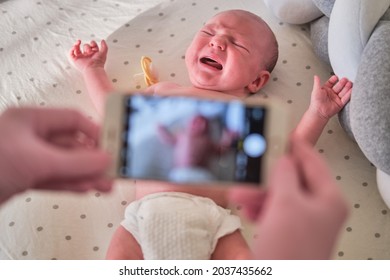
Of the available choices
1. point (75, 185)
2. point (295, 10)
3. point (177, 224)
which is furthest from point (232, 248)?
point (295, 10)

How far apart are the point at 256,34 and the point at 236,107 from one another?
1.78ft

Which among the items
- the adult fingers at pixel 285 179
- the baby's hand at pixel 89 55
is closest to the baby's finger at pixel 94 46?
the baby's hand at pixel 89 55

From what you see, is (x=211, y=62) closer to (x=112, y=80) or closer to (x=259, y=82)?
(x=259, y=82)

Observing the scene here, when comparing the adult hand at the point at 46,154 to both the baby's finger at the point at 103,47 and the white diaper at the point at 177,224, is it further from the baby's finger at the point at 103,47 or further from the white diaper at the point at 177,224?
the baby's finger at the point at 103,47

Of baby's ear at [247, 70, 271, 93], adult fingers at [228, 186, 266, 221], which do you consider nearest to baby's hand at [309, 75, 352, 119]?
baby's ear at [247, 70, 271, 93]

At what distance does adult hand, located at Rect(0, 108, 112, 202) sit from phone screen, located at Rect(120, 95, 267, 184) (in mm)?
44

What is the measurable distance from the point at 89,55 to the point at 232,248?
49 cm

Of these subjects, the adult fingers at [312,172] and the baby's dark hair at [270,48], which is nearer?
the adult fingers at [312,172]

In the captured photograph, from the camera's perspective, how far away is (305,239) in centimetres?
45

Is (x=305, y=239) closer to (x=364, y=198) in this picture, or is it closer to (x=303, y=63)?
(x=364, y=198)

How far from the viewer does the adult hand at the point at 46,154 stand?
473mm

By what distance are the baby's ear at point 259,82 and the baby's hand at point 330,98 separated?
101 mm

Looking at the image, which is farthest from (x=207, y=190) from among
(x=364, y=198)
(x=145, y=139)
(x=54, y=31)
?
(x=54, y=31)

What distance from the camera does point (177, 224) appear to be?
86cm
